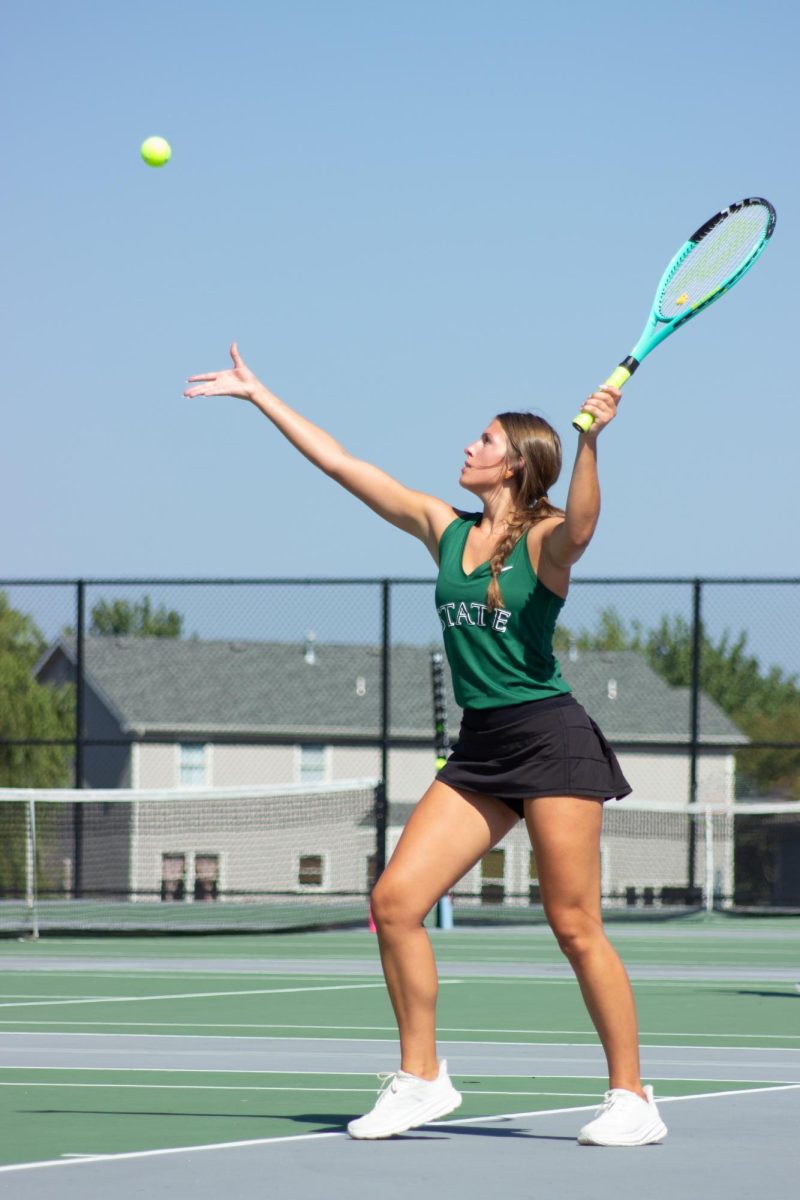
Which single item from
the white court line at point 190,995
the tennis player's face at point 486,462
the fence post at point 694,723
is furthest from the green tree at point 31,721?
the tennis player's face at point 486,462

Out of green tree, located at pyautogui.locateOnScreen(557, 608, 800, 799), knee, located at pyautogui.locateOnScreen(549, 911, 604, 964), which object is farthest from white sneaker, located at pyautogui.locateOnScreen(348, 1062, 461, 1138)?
green tree, located at pyautogui.locateOnScreen(557, 608, 800, 799)

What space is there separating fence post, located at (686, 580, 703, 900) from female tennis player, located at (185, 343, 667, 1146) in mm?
12498

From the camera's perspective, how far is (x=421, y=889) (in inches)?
197

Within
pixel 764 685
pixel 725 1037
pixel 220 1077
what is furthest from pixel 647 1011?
pixel 764 685

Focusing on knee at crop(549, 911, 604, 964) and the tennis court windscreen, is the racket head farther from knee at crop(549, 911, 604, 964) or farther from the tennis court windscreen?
the tennis court windscreen

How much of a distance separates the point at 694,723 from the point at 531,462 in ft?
43.8

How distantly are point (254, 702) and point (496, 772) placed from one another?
47756 millimetres

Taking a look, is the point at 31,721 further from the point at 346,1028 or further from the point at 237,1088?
the point at 237,1088

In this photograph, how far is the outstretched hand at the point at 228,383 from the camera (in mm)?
5629

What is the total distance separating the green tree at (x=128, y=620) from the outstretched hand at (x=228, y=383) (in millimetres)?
68996

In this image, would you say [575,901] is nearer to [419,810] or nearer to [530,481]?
[419,810]

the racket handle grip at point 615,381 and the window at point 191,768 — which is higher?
the racket handle grip at point 615,381

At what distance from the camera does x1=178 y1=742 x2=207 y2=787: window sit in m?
46.8

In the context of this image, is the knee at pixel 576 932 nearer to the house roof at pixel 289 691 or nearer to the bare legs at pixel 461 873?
the bare legs at pixel 461 873
